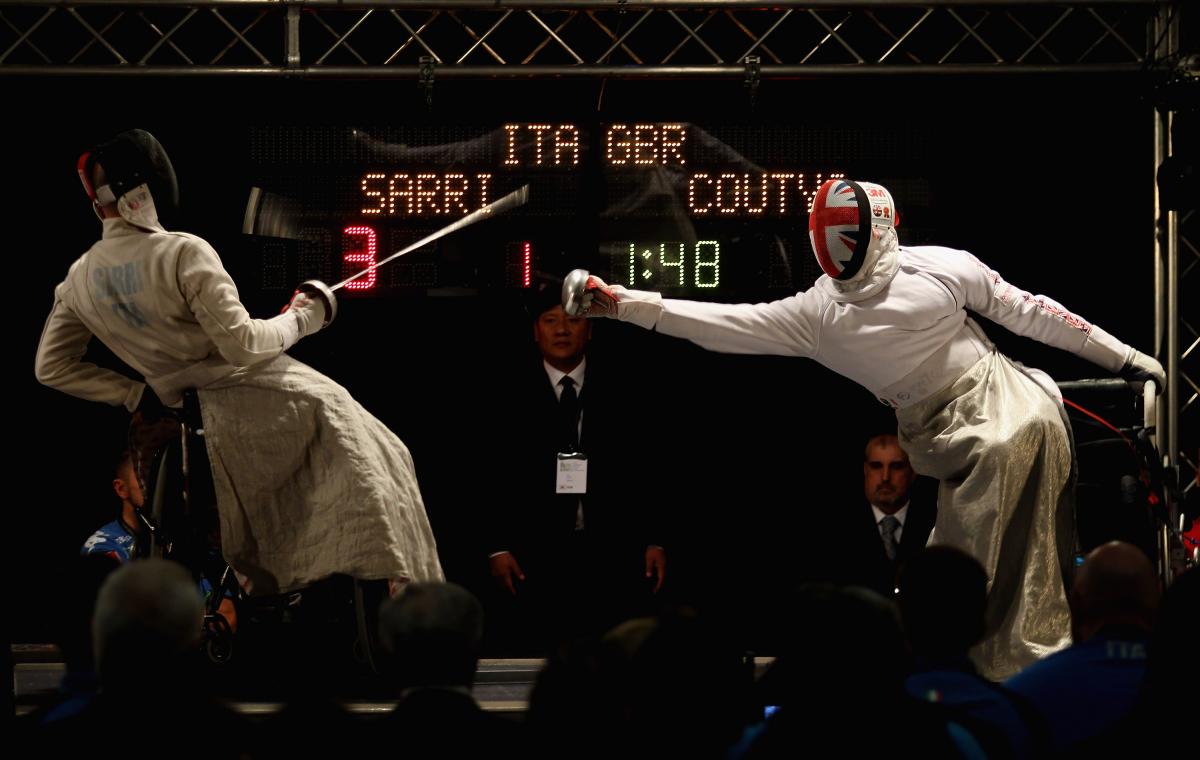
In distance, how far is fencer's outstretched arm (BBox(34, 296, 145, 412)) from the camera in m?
5.33

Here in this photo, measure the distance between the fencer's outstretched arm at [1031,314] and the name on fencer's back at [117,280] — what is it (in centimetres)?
263

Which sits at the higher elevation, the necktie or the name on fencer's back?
the name on fencer's back

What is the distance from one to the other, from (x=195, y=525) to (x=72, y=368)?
2.36 ft

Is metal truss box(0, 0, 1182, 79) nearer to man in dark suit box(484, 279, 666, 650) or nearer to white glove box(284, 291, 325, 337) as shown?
man in dark suit box(484, 279, 666, 650)

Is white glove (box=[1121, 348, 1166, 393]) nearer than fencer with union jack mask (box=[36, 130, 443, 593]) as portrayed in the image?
No

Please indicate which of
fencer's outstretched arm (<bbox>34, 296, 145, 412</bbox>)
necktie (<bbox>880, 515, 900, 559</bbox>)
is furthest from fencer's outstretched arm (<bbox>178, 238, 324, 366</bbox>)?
necktie (<bbox>880, 515, 900, 559</bbox>)

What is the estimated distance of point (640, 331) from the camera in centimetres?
714

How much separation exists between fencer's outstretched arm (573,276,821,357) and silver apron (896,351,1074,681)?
58 centimetres

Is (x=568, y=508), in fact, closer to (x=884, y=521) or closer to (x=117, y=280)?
(x=884, y=521)

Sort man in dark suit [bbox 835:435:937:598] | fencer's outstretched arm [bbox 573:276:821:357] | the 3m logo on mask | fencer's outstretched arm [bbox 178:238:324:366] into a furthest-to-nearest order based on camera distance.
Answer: man in dark suit [bbox 835:435:937:598] < fencer's outstretched arm [bbox 573:276:821:357] < the 3m logo on mask < fencer's outstretched arm [bbox 178:238:324:366]

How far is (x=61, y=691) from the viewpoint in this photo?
9.84 ft

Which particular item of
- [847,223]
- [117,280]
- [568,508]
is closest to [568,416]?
[568,508]

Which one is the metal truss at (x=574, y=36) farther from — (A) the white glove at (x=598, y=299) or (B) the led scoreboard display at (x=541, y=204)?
(A) the white glove at (x=598, y=299)

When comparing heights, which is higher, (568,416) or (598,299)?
(598,299)
